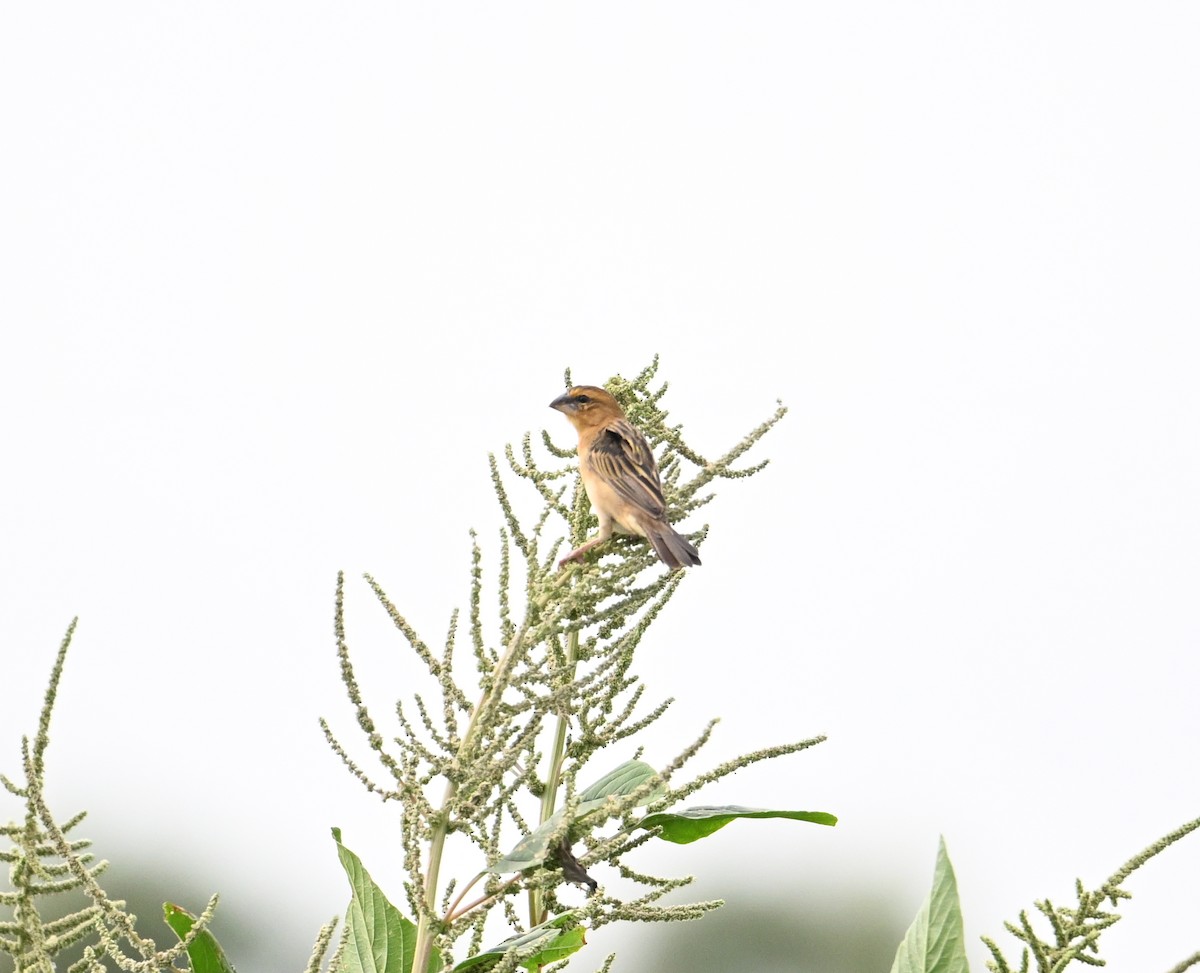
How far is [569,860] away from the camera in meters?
2.80

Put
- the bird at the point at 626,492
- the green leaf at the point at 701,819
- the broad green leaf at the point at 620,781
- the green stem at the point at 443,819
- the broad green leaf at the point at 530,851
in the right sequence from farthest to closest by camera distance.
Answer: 1. the bird at the point at 626,492
2. the broad green leaf at the point at 620,781
3. the green leaf at the point at 701,819
4. the broad green leaf at the point at 530,851
5. the green stem at the point at 443,819

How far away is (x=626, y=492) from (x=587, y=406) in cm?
227

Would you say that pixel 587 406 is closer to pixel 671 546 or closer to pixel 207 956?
pixel 671 546

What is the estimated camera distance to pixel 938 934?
2.57 meters

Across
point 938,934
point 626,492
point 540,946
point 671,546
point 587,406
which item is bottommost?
point 938,934

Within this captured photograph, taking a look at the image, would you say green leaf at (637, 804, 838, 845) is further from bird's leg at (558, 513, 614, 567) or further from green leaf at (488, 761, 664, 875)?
bird's leg at (558, 513, 614, 567)

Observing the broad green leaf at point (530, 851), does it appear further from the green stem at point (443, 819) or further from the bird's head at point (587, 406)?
the bird's head at point (587, 406)

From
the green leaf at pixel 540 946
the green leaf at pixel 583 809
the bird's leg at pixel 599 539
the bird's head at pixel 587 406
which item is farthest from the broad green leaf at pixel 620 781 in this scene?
the bird's head at pixel 587 406

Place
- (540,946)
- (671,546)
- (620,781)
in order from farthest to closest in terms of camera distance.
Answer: (671,546)
(620,781)
(540,946)

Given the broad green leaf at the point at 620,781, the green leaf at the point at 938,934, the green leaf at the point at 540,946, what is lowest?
the green leaf at the point at 938,934

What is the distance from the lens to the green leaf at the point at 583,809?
9.05ft

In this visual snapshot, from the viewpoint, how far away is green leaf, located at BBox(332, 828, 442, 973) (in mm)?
2789

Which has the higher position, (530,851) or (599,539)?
(599,539)

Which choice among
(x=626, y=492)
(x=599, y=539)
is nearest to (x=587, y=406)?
(x=626, y=492)
